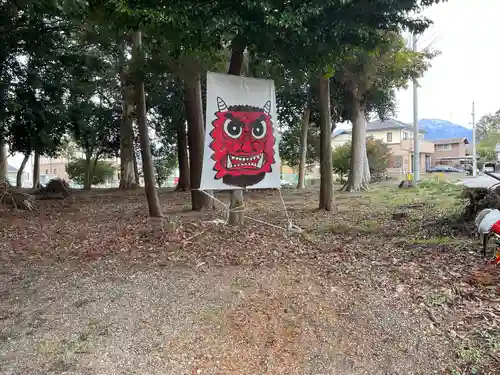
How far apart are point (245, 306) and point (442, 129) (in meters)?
49.4

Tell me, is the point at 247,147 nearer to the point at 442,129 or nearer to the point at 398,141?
the point at 398,141

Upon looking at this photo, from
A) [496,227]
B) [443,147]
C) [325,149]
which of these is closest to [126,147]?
[325,149]

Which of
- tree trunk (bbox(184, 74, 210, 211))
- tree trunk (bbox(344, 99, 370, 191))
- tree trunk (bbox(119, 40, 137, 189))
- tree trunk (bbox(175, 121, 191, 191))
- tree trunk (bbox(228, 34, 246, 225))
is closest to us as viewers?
tree trunk (bbox(228, 34, 246, 225))

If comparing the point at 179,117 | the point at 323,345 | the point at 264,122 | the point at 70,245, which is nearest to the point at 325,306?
the point at 323,345

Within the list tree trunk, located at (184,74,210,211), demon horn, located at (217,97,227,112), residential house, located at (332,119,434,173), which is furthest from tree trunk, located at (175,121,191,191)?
residential house, located at (332,119,434,173)

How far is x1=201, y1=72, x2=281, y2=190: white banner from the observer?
17.1 feet

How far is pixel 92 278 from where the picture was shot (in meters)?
4.02

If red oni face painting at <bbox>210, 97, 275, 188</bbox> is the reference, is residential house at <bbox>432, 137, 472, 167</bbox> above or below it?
above

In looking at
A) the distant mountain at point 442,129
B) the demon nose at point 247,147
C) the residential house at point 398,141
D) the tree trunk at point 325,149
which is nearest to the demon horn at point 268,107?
the demon nose at point 247,147

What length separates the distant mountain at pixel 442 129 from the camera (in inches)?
1802

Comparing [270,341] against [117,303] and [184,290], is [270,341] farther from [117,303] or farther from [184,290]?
[117,303]

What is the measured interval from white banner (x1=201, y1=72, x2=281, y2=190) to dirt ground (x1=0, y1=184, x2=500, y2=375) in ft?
2.85

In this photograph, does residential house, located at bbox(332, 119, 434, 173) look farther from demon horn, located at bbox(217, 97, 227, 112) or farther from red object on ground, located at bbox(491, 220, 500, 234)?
red object on ground, located at bbox(491, 220, 500, 234)

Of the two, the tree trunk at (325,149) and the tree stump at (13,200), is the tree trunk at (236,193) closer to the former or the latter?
the tree trunk at (325,149)
